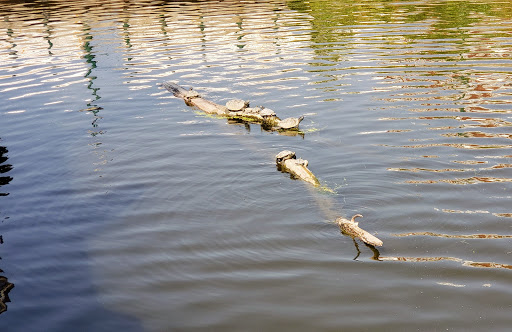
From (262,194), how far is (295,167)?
72cm

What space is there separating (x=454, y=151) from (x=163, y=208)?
449cm

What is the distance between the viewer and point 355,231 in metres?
5.71

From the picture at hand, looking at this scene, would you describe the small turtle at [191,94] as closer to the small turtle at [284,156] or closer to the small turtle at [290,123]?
the small turtle at [290,123]

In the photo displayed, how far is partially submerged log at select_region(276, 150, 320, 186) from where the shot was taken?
7.21m

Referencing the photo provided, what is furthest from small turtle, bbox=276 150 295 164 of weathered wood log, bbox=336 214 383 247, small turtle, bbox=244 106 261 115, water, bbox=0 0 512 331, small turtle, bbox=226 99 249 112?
small turtle, bbox=226 99 249 112

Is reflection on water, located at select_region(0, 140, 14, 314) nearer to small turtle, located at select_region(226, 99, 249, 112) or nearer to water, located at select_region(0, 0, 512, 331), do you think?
water, located at select_region(0, 0, 512, 331)

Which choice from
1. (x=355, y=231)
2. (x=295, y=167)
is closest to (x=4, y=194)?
(x=295, y=167)

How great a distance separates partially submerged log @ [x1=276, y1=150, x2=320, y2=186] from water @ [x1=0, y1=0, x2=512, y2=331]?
0.16 meters

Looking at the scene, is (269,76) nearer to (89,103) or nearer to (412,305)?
(89,103)

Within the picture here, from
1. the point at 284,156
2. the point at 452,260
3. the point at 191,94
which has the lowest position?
the point at 452,260

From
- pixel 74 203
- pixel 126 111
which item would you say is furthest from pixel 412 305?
pixel 126 111

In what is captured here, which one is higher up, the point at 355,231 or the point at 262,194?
the point at 355,231

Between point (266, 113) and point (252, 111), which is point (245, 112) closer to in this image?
point (252, 111)

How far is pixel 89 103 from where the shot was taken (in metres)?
12.1
